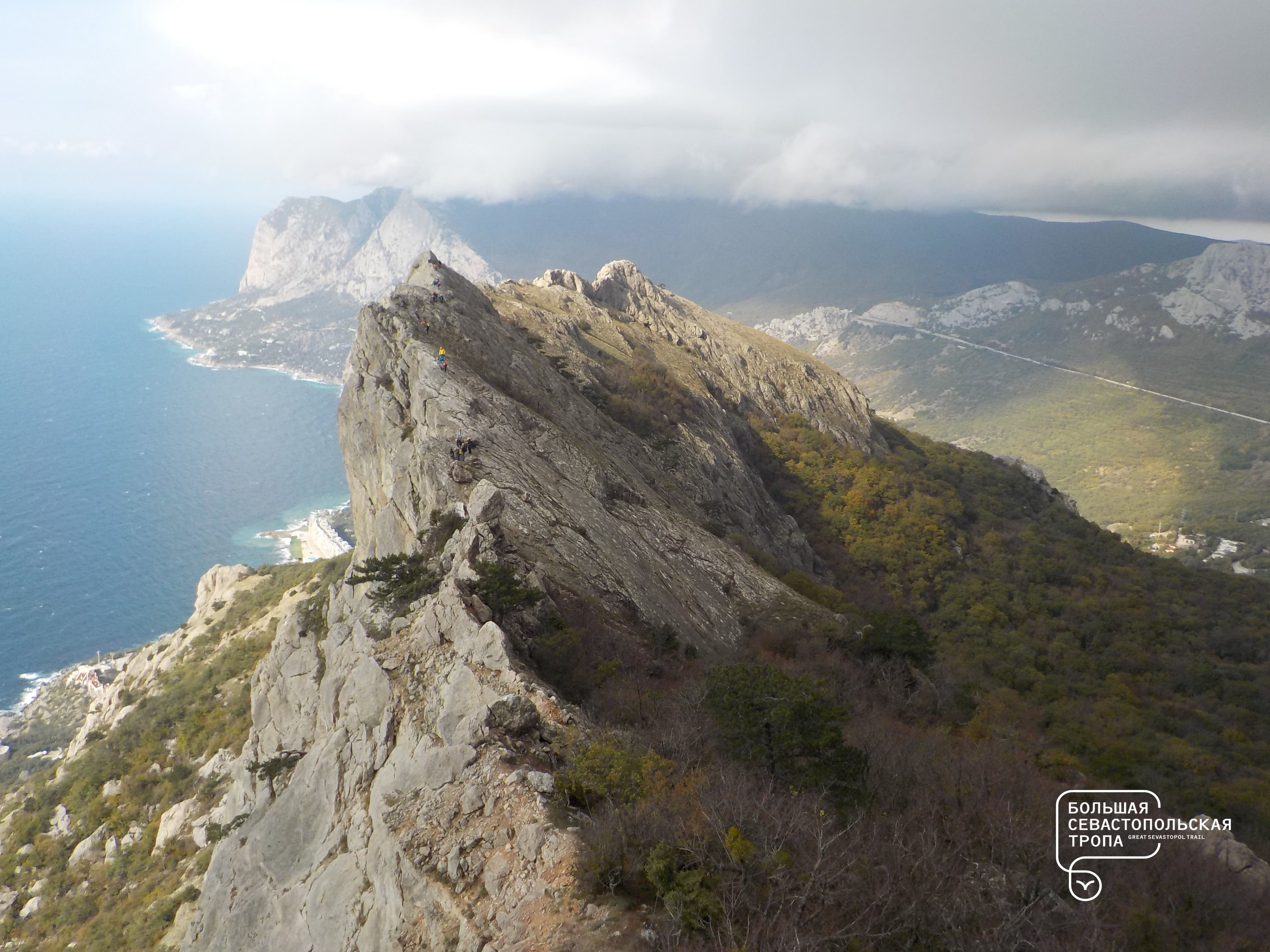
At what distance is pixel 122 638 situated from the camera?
122 metres

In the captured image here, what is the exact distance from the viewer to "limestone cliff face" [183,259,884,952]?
46.1 feet

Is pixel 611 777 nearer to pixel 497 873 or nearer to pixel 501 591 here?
pixel 497 873

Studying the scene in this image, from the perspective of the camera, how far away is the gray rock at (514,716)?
16.5 metres

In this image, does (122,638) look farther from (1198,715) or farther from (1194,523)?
(1194,523)

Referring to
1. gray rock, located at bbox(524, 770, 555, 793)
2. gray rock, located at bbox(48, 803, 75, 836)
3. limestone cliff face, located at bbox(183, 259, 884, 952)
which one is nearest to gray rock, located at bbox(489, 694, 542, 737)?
limestone cliff face, located at bbox(183, 259, 884, 952)

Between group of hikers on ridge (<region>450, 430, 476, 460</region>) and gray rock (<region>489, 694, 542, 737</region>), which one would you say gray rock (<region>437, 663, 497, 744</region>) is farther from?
group of hikers on ridge (<region>450, 430, 476, 460</region>)

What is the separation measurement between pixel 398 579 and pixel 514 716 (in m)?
10.5

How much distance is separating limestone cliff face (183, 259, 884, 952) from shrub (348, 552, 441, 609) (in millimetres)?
669

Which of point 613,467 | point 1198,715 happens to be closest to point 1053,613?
point 1198,715

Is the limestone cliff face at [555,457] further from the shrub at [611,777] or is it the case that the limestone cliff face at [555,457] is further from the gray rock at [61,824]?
the gray rock at [61,824]

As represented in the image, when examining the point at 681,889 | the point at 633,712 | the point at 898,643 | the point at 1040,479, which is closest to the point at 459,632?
the point at 633,712

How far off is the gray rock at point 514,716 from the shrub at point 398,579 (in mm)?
7835

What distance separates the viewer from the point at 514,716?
16.6m

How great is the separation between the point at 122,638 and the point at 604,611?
135683 mm
